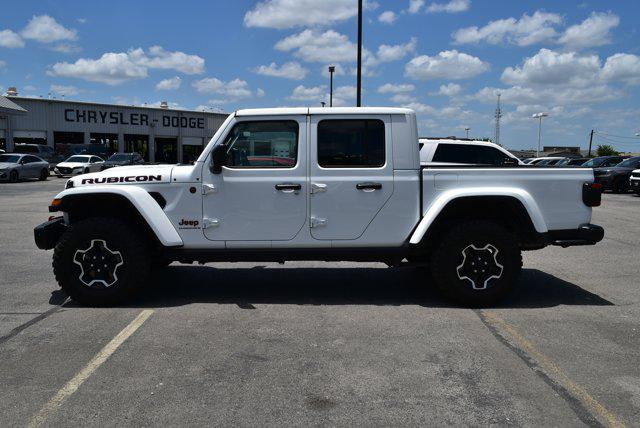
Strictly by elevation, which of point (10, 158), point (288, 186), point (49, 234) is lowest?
point (49, 234)

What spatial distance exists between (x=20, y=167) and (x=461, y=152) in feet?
Result: 75.6

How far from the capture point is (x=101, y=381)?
3699mm

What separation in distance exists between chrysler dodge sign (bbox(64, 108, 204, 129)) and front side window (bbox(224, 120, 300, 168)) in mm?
45611

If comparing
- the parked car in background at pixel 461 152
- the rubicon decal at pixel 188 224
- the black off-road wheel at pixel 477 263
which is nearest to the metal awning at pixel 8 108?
the parked car in background at pixel 461 152

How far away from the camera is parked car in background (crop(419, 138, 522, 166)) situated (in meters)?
11.7

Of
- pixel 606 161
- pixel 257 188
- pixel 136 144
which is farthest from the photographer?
pixel 136 144

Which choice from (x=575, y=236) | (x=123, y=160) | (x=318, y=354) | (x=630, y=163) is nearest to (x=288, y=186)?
(x=318, y=354)

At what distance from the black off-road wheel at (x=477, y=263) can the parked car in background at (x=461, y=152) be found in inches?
249

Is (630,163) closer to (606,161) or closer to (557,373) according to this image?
(606,161)

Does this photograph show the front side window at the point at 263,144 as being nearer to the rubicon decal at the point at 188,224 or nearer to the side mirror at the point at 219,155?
the side mirror at the point at 219,155

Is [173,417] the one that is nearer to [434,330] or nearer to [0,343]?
[0,343]

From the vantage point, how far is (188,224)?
5391 millimetres

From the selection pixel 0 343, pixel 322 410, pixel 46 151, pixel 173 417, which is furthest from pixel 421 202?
pixel 46 151

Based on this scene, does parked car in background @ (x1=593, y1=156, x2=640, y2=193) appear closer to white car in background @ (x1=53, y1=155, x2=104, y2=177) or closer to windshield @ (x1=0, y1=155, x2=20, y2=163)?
white car in background @ (x1=53, y1=155, x2=104, y2=177)
